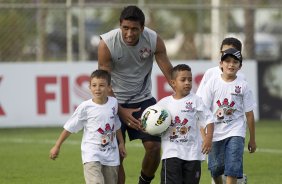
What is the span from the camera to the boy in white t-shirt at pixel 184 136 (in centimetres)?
962

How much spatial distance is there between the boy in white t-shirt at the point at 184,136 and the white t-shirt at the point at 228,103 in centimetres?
52

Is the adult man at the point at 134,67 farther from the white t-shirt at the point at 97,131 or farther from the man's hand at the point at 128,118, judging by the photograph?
the white t-shirt at the point at 97,131

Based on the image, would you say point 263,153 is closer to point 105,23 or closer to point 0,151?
point 0,151

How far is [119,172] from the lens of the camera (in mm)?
10477

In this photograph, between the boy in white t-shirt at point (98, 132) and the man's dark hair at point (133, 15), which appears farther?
the man's dark hair at point (133, 15)

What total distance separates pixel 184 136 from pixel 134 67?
1.21 meters

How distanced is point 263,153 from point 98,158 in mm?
6697

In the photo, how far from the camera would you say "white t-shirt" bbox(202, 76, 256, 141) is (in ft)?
33.5

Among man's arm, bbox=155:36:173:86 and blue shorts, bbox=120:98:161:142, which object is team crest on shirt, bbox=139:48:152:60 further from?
blue shorts, bbox=120:98:161:142

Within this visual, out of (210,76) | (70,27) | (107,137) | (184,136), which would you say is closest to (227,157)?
(184,136)

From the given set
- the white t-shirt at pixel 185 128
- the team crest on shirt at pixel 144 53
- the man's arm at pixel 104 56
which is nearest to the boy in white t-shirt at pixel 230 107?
the white t-shirt at pixel 185 128

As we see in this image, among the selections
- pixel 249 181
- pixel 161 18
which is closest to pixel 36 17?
pixel 161 18

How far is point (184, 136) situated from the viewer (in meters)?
9.62

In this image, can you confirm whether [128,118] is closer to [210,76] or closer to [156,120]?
[156,120]
